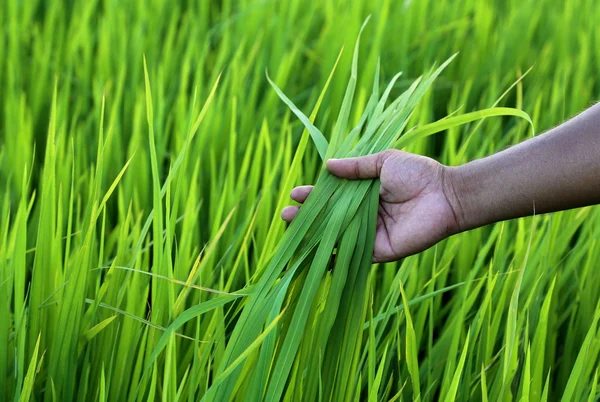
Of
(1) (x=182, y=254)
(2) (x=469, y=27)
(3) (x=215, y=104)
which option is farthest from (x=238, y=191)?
(2) (x=469, y=27)

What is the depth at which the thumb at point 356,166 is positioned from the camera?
873 mm

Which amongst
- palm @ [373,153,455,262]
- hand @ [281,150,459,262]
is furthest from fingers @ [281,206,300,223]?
palm @ [373,153,455,262]

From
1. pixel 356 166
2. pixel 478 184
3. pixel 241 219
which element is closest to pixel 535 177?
pixel 478 184

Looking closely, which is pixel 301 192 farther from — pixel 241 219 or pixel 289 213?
pixel 241 219

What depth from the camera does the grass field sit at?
84 centimetres

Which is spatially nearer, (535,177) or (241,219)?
(535,177)

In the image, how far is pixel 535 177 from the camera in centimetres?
87

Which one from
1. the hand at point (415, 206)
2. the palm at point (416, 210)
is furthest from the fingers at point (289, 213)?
the palm at point (416, 210)

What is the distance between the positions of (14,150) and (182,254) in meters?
0.59

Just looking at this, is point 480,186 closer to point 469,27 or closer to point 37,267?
point 37,267

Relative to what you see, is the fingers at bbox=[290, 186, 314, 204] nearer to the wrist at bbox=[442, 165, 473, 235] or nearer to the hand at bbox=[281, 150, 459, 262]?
the hand at bbox=[281, 150, 459, 262]

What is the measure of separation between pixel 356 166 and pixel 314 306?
0.54 ft

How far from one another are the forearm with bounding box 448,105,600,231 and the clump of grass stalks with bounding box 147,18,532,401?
0.06 m

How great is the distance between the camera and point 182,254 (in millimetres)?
981
